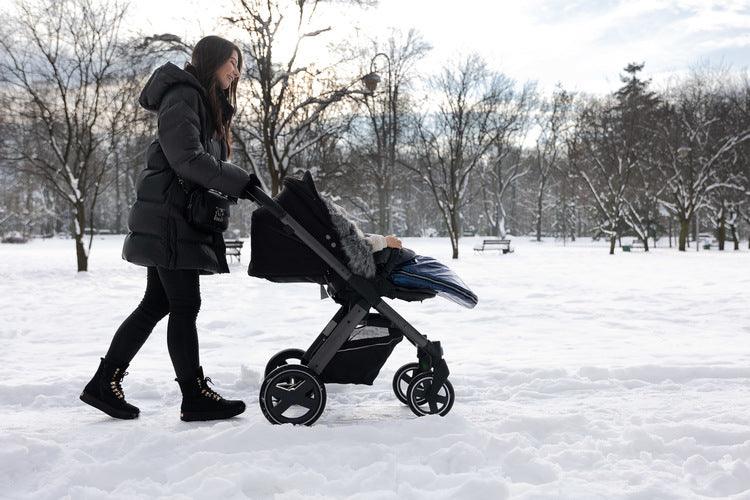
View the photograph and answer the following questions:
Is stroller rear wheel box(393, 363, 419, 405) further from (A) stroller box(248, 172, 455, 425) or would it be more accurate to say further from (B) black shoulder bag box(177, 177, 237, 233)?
(B) black shoulder bag box(177, 177, 237, 233)

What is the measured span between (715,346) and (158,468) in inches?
197

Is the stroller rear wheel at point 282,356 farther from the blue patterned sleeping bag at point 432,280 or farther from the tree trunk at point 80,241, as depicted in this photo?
the tree trunk at point 80,241

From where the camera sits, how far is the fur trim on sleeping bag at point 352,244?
287 cm

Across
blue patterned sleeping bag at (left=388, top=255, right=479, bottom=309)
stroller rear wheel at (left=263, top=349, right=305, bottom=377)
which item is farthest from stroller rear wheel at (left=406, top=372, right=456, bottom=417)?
stroller rear wheel at (left=263, top=349, right=305, bottom=377)

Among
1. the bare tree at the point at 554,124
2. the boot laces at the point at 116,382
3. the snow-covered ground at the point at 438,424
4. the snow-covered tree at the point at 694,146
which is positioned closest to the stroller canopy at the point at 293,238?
the snow-covered ground at the point at 438,424

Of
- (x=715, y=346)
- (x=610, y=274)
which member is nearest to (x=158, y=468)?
(x=715, y=346)

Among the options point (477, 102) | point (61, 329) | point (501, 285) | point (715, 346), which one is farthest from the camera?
point (477, 102)

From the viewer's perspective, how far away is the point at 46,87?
14180 mm

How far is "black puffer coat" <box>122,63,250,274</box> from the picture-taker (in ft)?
9.04

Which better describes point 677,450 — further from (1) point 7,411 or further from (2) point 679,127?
(2) point 679,127

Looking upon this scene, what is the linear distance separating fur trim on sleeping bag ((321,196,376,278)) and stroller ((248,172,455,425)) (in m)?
0.02

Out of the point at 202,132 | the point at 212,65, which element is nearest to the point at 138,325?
the point at 202,132

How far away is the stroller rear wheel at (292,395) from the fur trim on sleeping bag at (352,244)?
600 mm

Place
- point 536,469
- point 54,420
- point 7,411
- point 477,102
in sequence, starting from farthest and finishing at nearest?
point 477,102
point 7,411
point 54,420
point 536,469
